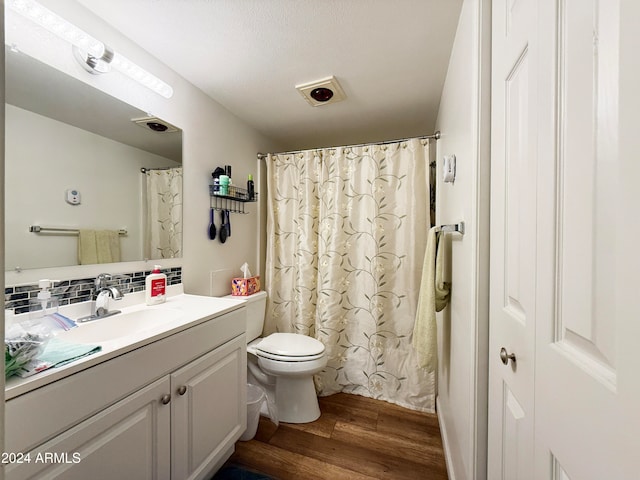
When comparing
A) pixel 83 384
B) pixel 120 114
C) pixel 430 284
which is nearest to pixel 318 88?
pixel 120 114

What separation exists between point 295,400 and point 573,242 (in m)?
1.73

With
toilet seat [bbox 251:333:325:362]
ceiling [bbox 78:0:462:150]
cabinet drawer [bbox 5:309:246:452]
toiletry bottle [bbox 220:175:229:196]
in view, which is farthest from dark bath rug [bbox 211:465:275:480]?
ceiling [bbox 78:0:462:150]

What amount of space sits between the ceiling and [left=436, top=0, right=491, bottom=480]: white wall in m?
0.24

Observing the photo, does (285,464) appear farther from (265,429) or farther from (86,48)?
(86,48)

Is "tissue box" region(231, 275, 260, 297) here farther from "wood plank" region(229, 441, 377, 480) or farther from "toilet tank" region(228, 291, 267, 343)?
"wood plank" region(229, 441, 377, 480)

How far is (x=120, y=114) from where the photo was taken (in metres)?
1.25

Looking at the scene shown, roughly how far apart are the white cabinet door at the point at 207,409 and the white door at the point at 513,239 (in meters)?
1.09

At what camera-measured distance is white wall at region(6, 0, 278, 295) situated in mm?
1041

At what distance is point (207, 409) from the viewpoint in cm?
113

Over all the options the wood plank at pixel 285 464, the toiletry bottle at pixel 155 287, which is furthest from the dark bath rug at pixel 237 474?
the toiletry bottle at pixel 155 287

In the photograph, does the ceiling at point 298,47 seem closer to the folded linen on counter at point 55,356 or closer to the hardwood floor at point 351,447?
the folded linen on counter at point 55,356

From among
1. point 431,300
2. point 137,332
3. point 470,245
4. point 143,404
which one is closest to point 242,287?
point 137,332

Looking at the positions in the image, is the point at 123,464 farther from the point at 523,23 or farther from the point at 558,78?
the point at 523,23

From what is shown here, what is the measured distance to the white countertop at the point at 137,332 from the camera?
614mm
